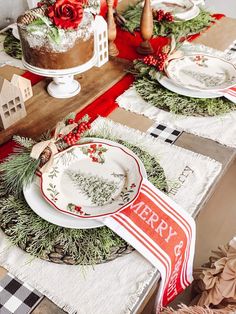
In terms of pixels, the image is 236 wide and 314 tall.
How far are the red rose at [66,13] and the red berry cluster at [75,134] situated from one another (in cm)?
26

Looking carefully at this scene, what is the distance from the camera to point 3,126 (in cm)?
107

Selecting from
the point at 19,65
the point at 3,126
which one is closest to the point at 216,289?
the point at 3,126

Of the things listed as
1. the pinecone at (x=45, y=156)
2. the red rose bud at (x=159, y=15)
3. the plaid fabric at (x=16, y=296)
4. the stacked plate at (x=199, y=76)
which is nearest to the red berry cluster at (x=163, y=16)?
the red rose bud at (x=159, y=15)

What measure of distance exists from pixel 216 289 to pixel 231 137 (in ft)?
1.22

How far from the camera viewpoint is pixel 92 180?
0.90 meters

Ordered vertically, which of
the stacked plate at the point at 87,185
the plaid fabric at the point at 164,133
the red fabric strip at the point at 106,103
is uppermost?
the stacked plate at the point at 87,185

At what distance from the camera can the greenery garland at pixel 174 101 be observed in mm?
1131

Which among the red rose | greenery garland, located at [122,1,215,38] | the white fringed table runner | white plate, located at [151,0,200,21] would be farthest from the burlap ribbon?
white plate, located at [151,0,200,21]

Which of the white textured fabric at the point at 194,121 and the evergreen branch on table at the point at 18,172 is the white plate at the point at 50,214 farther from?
the white textured fabric at the point at 194,121

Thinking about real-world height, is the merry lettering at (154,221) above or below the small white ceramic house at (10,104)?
below

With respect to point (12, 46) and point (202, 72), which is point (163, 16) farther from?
point (12, 46)

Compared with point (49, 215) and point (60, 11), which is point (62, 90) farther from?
point (49, 215)

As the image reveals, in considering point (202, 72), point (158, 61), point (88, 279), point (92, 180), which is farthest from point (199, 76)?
point (88, 279)

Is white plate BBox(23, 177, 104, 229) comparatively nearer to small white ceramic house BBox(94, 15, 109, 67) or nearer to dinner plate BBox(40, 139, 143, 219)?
dinner plate BBox(40, 139, 143, 219)
